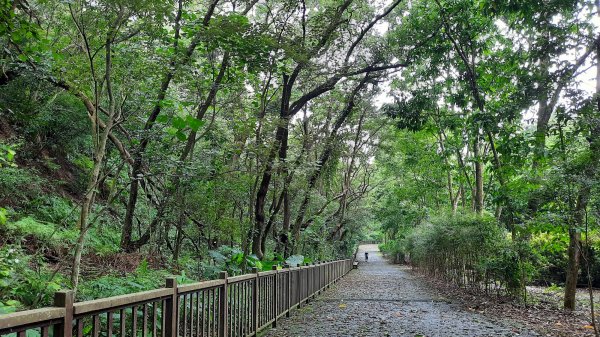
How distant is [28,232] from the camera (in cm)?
841

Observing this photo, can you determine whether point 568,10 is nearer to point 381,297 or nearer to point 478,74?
point 478,74

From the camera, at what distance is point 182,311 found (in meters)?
6.15

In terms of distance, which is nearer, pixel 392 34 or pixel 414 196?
pixel 392 34

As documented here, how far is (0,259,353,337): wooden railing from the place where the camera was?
2424 millimetres

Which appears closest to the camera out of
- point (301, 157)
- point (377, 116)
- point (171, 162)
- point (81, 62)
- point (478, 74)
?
point (81, 62)

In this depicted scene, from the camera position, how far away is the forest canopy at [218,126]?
6.86m

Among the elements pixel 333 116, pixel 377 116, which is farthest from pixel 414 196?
pixel 333 116

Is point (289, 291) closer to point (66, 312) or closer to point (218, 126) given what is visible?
point (218, 126)

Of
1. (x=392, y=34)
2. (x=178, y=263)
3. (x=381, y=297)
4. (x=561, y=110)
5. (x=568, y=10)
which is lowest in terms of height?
(x=381, y=297)

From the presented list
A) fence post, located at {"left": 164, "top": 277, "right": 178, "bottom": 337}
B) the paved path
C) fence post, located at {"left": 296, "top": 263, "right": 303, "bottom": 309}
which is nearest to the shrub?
the paved path

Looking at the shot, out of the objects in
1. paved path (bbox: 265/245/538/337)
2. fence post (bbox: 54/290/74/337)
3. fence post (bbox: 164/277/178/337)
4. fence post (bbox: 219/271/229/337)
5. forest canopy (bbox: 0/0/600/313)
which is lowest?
paved path (bbox: 265/245/538/337)

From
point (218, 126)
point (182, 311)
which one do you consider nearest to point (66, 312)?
point (182, 311)

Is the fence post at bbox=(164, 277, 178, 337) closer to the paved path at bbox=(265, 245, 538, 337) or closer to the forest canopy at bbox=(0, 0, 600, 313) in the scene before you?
the forest canopy at bbox=(0, 0, 600, 313)

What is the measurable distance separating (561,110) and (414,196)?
75.4ft
